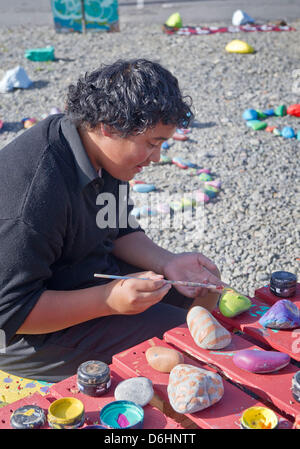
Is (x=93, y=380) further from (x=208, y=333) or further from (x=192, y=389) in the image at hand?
(x=208, y=333)

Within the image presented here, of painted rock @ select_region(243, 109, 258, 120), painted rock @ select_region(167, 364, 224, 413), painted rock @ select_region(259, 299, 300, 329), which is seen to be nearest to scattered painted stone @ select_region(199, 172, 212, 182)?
painted rock @ select_region(243, 109, 258, 120)

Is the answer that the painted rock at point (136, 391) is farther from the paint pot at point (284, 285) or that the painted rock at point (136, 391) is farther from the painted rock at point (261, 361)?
the paint pot at point (284, 285)

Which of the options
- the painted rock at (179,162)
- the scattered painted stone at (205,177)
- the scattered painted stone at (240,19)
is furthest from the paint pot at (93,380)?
the scattered painted stone at (240,19)

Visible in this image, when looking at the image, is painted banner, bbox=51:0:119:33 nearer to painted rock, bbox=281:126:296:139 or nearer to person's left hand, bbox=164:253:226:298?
painted rock, bbox=281:126:296:139

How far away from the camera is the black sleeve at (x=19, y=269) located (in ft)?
5.49

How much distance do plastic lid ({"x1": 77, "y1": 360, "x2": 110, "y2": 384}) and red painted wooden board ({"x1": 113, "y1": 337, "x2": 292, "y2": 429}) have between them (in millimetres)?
111

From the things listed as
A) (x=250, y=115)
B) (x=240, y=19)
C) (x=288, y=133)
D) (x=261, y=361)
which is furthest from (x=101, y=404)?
(x=240, y=19)

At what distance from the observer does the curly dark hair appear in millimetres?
1765

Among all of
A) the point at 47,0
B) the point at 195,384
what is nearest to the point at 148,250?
the point at 195,384

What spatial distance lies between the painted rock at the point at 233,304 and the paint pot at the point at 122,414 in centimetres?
60

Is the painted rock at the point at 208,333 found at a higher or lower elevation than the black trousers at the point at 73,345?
higher

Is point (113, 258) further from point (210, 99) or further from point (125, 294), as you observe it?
point (210, 99)

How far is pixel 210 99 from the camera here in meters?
5.23

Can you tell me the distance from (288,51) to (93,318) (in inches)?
216
